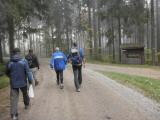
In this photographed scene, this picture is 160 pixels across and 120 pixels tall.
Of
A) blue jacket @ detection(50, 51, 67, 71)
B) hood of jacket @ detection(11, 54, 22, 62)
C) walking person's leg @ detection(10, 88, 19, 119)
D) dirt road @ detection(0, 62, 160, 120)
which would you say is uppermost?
hood of jacket @ detection(11, 54, 22, 62)

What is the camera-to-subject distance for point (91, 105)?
11484 millimetres

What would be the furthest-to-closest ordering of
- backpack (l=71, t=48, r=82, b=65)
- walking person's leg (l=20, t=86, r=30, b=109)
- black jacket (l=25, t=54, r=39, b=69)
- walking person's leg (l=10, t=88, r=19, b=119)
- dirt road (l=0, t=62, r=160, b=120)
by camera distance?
black jacket (l=25, t=54, r=39, b=69)
backpack (l=71, t=48, r=82, b=65)
walking person's leg (l=20, t=86, r=30, b=109)
dirt road (l=0, t=62, r=160, b=120)
walking person's leg (l=10, t=88, r=19, b=119)

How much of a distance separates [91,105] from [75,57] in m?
3.30

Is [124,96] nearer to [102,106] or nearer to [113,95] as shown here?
[113,95]

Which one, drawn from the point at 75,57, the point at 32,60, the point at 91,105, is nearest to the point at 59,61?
the point at 75,57

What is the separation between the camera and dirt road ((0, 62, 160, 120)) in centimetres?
1003

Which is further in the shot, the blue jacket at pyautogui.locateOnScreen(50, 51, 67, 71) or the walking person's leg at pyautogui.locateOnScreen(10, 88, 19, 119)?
the blue jacket at pyautogui.locateOnScreen(50, 51, 67, 71)

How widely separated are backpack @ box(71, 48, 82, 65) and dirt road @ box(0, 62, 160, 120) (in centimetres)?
109

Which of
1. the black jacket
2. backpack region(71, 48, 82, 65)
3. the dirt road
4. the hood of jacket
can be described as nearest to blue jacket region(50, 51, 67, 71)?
backpack region(71, 48, 82, 65)

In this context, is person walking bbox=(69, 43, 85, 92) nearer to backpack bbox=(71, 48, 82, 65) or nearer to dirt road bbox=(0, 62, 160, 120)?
backpack bbox=(71, 48, 82, 65)

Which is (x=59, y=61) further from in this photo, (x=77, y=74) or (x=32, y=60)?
(x=32, y=60)

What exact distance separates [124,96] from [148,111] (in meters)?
2.65

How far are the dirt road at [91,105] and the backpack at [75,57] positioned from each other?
1093mm

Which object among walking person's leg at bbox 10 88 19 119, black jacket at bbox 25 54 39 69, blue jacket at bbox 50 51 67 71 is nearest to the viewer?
walking person's leg at bbox 10 88 19 119
